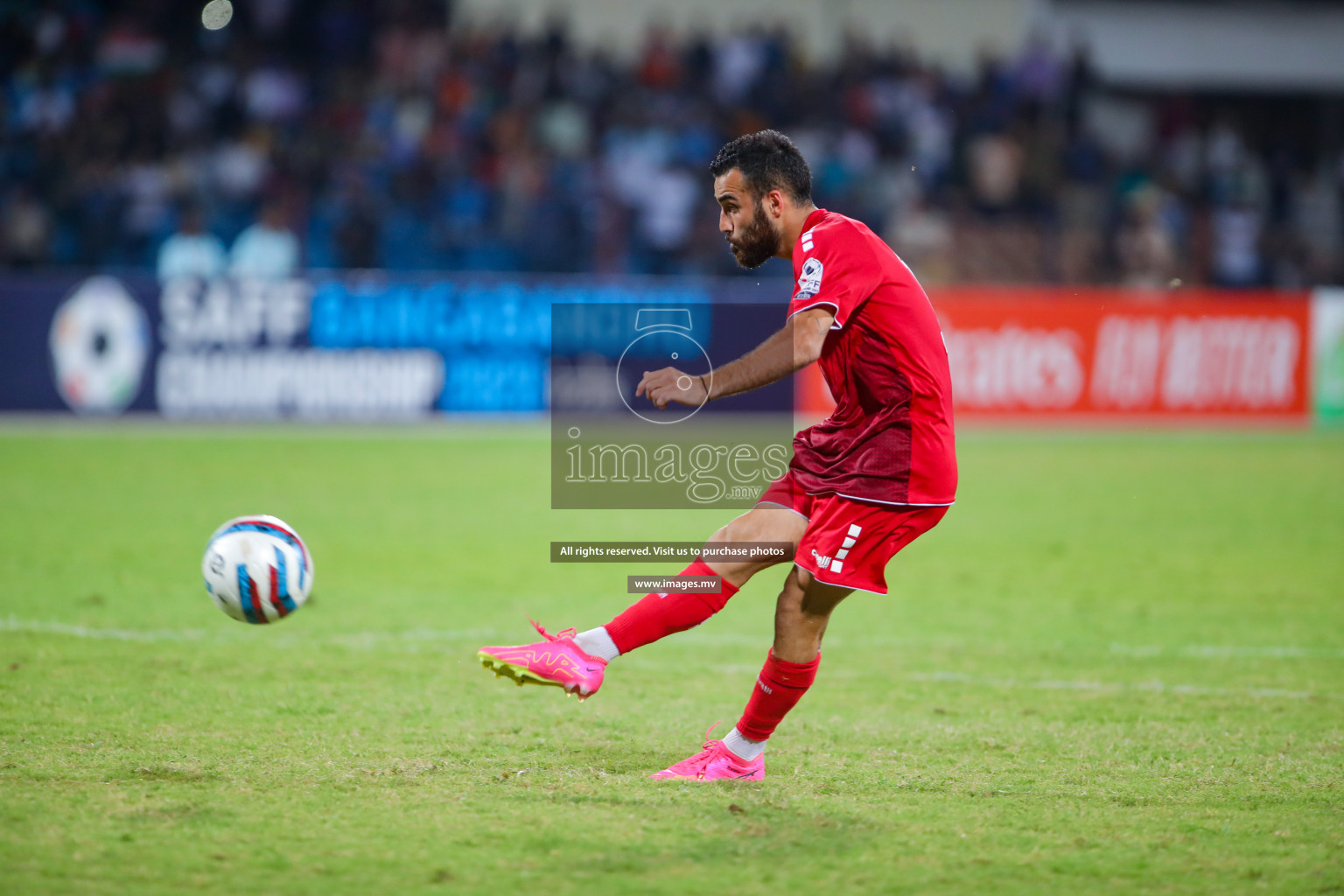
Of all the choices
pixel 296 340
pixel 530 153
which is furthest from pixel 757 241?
pixel 530 153

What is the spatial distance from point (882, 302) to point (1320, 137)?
2616cm

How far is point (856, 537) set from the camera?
4.35 meters

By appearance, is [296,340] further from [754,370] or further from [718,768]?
[754,370]

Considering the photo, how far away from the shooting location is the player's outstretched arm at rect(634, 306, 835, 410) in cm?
406

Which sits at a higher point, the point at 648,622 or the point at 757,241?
the point at 757,241

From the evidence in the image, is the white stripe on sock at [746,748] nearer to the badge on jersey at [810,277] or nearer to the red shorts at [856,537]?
the red shorts at [856,537]

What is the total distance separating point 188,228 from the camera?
1627 centimetres

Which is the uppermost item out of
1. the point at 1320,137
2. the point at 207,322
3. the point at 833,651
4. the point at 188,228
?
the point at 1320,137

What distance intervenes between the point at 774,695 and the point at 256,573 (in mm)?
1895

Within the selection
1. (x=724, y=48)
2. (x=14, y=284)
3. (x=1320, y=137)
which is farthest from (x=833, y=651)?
(x=1320, y=137)

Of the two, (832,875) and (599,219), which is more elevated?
(599,219)

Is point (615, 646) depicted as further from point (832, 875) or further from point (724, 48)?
point (724, 48)

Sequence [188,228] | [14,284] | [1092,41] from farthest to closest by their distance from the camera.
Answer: [1092,41]
[188,228]
[14,284]

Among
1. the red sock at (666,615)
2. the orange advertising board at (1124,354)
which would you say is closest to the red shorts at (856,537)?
the red sock at (666,615)
